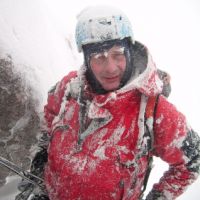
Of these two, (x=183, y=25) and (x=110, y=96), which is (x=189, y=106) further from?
(x=183, y=25)

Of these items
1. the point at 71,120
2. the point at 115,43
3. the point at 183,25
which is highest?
the point at 115,43

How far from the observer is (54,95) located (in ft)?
11.7

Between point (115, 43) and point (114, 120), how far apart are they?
1.97ft

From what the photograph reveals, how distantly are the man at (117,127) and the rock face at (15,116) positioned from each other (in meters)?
1.19

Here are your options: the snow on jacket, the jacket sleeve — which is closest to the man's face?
the snow on jacket

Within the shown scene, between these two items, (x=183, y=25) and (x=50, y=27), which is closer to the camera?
(x=50, y=27)

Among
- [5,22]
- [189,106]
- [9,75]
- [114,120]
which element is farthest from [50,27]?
[189,106]

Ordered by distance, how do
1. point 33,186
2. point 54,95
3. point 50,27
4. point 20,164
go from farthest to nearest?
point 50,27
point 20,164
point 33,186
point 54,95

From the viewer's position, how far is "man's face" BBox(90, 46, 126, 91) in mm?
2922

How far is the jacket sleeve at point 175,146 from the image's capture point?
9.34 feet

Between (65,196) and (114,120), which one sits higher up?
(114,120)

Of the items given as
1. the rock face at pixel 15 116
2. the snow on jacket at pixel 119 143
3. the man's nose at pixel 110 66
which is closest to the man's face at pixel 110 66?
the man's nose at pixel 110 66

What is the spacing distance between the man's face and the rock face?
151 centimetres

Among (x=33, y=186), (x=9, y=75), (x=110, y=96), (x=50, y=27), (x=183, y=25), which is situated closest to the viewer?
(x=110, y=96)
